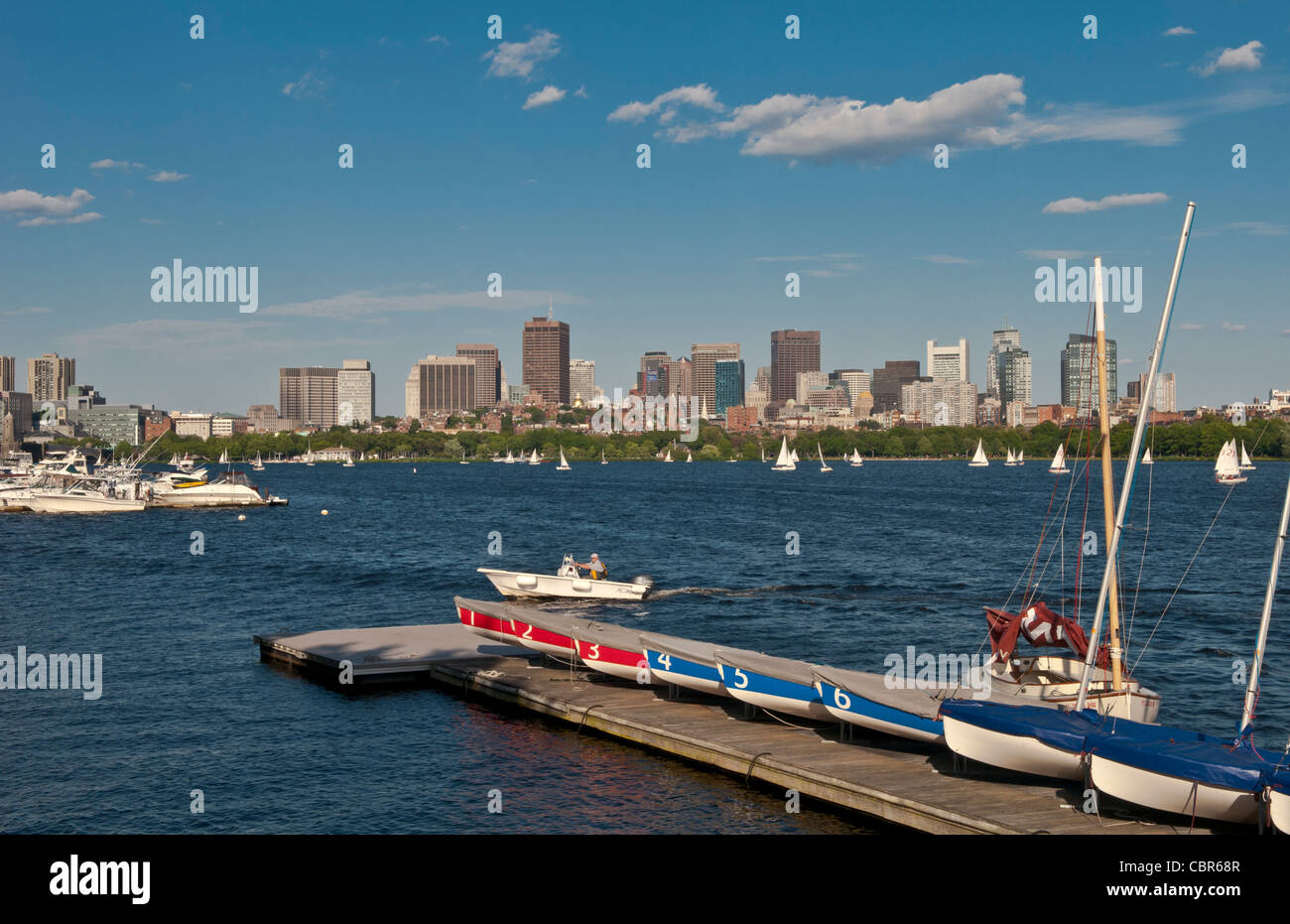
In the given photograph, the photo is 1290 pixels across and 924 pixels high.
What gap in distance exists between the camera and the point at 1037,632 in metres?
29.2

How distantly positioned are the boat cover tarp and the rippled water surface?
210 inches

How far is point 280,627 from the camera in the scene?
156ft

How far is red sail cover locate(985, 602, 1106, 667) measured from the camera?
28578 mm

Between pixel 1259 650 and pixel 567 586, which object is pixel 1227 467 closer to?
pixel 567 586

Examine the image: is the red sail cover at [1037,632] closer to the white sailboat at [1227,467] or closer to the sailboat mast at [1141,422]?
the sailboat mast at [1141,422]

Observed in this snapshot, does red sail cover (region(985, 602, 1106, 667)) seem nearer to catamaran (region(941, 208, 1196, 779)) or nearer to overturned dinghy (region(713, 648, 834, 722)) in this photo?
catamaran (region(941, 208, 1196, 779))

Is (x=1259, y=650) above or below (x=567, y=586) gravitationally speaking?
above

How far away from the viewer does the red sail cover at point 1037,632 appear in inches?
1125

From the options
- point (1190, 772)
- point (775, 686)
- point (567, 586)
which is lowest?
point (567, 586)

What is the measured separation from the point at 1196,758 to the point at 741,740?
9682 mm

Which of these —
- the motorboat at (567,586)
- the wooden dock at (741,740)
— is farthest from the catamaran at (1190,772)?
the motorboat at (567,586)

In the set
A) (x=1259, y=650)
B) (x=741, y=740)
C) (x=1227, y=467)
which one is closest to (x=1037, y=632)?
(x=741, y=740)
